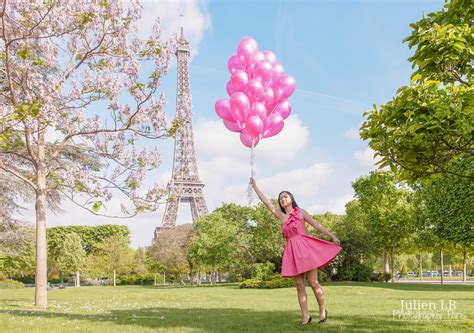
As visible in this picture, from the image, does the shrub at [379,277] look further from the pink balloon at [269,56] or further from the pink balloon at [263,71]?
the pink balloon at [263,71]

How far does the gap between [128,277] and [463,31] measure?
2570 inches

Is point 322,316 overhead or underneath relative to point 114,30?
underneath

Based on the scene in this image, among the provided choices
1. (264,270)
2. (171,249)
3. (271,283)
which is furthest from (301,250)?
(171,249)

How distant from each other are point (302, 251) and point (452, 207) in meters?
25.7

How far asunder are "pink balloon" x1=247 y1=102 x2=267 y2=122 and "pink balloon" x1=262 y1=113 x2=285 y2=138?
296mm

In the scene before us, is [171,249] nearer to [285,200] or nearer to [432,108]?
[285,200]

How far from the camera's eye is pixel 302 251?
7.91 meters

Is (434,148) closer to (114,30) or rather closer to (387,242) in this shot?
(114,30)

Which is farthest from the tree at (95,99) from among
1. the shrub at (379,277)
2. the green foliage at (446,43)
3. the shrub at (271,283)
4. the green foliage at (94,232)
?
the green foliage at (94,232)

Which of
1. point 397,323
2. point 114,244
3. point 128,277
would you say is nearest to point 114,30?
point 397,323

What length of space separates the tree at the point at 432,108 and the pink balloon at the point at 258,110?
7.72 feet

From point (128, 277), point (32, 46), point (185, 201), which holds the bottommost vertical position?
point (128, 277)

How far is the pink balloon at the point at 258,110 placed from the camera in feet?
29.9

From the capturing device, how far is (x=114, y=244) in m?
61.8
